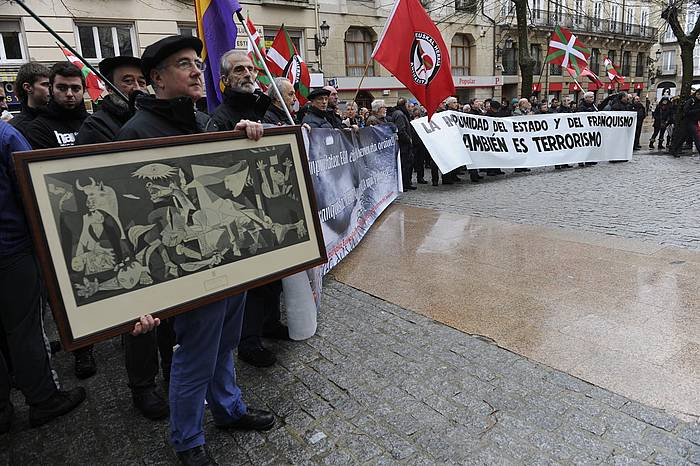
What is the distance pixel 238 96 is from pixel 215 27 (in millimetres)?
1186

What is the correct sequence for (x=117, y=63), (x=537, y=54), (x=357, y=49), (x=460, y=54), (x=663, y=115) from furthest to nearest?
(x=537, y=54), (x=460, y=54), (x=357, y=49), (x=663, y=115), (x=117, y=63)

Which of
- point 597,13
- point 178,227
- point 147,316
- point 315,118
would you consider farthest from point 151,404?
point 597,13

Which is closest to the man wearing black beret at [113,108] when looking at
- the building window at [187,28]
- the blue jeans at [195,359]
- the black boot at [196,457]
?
the blue jeans at [195,359]

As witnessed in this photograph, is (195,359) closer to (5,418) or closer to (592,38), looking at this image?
(5,418)

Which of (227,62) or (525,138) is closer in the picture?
(227,62)

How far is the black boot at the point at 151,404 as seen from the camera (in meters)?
2.74

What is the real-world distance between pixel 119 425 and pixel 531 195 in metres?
7.90

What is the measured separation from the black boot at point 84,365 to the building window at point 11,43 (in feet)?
60.0

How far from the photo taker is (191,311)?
6.95ft

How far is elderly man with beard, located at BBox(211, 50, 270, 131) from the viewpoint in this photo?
313 centimetres

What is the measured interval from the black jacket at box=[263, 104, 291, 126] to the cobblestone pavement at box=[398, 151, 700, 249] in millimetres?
4201

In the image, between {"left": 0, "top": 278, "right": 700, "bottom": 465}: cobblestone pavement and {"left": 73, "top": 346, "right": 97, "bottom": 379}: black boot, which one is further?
{"left": 73, "top": 346, "right": 97, "bottom": 379}: black boot

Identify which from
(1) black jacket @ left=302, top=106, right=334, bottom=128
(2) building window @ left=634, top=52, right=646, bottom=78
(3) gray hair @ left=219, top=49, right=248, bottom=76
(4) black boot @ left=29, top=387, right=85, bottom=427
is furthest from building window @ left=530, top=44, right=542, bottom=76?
(4) black boot @ left=29, top=387, right=85, bottom=427

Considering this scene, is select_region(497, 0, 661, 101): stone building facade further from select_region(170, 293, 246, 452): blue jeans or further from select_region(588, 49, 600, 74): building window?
select_region(170, 293, 246, 452): blue jeans
